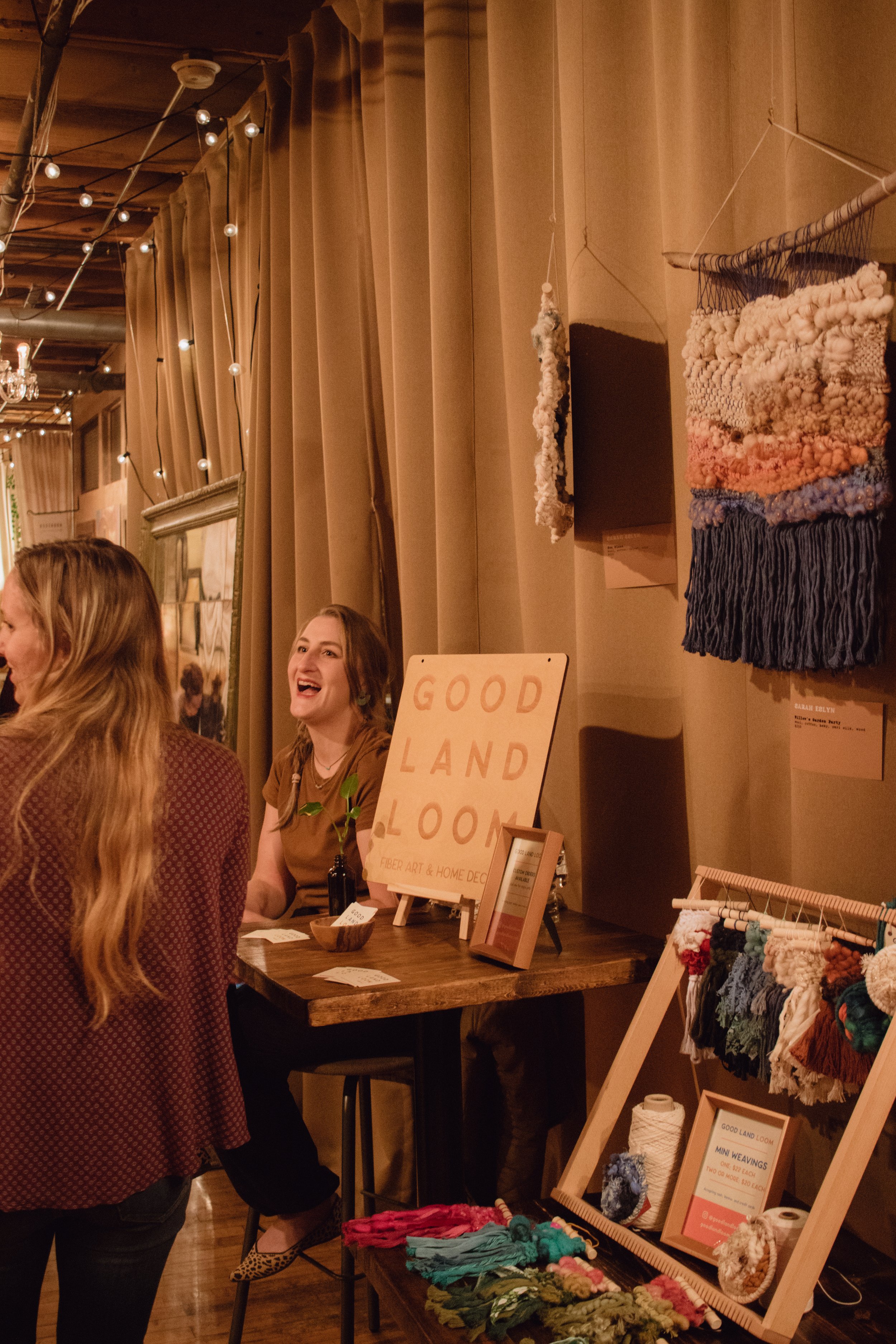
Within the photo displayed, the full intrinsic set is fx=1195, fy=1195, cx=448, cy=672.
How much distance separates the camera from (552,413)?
81.2 inches

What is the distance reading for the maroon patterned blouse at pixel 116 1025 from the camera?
1.33 m

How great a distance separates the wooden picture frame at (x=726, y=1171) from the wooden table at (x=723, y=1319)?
0.05 m

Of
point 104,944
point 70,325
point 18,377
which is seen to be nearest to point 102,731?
point 104,944

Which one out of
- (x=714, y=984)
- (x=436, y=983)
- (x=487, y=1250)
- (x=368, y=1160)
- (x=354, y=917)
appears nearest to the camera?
(x=487, y=1250)

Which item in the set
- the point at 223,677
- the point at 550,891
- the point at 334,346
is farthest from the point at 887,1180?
the point at 223,677

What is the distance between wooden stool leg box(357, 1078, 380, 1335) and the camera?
2.38m

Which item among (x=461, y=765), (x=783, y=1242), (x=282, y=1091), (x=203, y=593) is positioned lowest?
(x=282, y=1091)

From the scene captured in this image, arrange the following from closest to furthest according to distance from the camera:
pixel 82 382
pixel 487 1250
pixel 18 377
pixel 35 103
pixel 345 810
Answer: pixel 487 1250 < pixel 345 810 < pixel 35 103 < pixel 18 377 < pixel 82 382

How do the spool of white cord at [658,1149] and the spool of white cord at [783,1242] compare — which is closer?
the spool of white cord at [783,1242]

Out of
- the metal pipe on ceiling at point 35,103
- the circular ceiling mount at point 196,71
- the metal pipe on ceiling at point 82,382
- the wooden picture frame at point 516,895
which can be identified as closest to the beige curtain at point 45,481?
the metal pipe on ceiling at point 82,382

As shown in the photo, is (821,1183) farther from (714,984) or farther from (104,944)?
(104,944)

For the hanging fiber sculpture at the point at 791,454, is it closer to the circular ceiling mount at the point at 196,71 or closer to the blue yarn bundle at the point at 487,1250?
the blue yarn bundle at the point at 487,1250

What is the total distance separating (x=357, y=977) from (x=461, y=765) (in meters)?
0.49

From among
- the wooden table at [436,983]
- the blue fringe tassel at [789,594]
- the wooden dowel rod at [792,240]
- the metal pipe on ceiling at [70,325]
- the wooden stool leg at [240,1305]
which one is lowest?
the wooden stool leg at [240,1305]
